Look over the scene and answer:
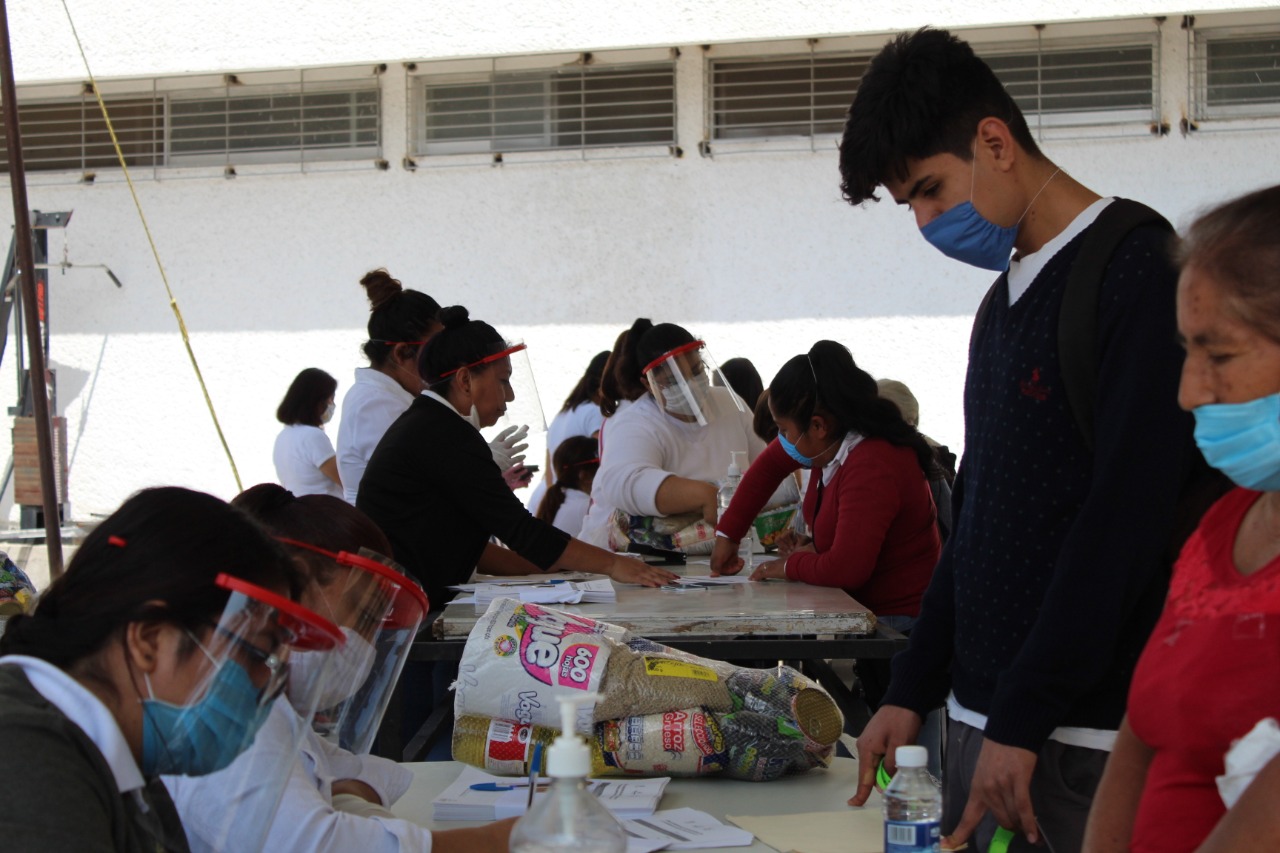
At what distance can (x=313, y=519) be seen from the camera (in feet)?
6.23

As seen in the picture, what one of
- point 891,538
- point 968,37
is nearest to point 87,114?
point 968,37

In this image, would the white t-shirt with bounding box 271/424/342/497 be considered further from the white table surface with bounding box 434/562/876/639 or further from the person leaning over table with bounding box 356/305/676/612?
the white table surface with bounding box 434/562/876/639

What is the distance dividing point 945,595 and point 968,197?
0.56 meters

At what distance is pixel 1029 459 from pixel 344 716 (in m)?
0.88

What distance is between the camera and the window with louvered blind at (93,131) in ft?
26.0

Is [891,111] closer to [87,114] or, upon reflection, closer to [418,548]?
[418,548]

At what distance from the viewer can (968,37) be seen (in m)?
7.14

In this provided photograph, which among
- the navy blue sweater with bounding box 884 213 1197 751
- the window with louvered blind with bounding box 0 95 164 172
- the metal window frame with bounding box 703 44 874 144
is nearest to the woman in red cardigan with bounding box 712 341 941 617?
the navy blue sweater with bounding box 884 213 1197 751

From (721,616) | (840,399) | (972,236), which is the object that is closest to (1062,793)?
(972,236)

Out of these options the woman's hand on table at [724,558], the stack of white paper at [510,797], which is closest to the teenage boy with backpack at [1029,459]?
the stack of white paper at [510,797]

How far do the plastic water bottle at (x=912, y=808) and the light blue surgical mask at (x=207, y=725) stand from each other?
2.28ft

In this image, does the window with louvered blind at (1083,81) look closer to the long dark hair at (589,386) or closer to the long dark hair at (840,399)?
the long dark hair at (589,386)

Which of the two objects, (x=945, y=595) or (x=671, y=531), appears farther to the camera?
(x=671, y=531)

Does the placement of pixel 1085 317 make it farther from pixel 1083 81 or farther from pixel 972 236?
pixel 1083 81
